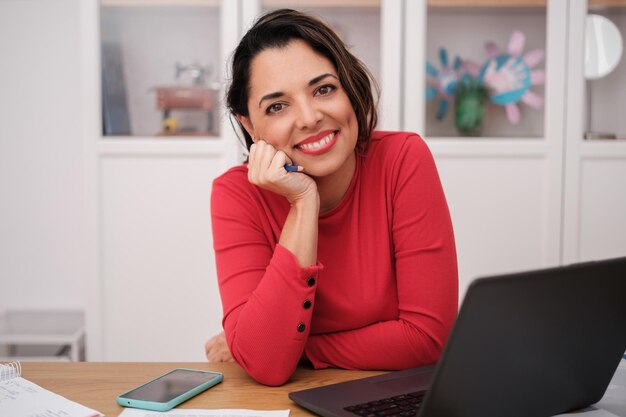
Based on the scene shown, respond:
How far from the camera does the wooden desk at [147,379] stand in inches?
33.9

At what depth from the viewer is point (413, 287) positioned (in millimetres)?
1145

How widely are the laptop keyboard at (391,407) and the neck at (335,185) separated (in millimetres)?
551

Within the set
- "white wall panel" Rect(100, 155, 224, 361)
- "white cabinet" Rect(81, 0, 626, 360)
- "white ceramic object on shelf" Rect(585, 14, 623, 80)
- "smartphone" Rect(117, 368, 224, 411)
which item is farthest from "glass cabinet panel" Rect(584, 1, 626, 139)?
"smartphone" Rect(117, 368, 224, 411)

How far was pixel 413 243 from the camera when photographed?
118 centimetres

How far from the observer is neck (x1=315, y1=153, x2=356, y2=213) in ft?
4.28

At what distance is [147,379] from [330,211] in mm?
481

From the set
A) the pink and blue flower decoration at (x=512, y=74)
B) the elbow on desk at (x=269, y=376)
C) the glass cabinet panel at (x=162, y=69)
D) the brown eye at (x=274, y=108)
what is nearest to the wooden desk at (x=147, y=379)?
the elbow on desk at (x=269, y=376)

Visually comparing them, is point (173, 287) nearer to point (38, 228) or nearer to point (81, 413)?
point (38, 228)

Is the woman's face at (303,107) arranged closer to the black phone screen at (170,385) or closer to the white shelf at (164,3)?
the black phone screen at (170,385)

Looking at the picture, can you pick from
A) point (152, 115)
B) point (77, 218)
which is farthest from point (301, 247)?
point (77, 218)

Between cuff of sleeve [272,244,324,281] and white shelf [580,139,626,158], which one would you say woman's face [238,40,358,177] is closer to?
cuff of sleeve [272,244,324,281]

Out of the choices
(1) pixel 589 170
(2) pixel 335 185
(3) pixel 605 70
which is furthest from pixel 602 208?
(2) pixel 335 185

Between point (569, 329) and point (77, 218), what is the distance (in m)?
2.38

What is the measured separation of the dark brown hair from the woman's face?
1cm
